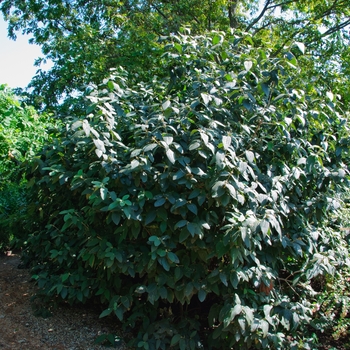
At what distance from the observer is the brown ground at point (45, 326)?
3168mm

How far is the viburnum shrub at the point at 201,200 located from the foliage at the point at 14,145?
0.97 meters

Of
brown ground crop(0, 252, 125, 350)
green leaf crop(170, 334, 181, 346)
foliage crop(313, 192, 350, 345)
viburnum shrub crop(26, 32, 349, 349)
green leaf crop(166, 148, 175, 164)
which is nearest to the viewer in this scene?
green leaf crop(166, 148, 175, 164)

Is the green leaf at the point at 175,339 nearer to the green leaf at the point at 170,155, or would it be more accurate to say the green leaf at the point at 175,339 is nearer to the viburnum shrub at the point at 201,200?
the viburnum shrub at the point at 201,200

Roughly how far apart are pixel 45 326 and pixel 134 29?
5182mm

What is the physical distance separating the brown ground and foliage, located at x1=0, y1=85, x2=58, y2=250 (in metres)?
0.76

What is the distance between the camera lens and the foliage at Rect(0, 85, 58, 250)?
4.41 meters

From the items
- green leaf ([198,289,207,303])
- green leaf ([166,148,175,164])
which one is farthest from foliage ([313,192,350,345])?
green leaf ([166,148,175,164])

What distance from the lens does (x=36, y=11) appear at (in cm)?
957

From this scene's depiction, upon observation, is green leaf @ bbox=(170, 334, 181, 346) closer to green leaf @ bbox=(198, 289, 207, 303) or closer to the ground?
green leaf @ bbox=(198, 289, 207, 303)

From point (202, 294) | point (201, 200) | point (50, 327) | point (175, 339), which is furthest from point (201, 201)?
point (50, 327)

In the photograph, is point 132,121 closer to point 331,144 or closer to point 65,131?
point 65,131

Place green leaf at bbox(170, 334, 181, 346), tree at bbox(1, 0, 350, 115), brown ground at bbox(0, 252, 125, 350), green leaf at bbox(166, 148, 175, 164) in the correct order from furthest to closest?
tree at bbox(1, 0, 350, 115), brown ground at bbox(0, 252, 125, 350), green leaf at bbox(170, 334, 181, 346), green leaf at bbox(166, 148, 175, 164)

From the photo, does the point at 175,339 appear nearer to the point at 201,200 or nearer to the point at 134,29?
the point at 201,200

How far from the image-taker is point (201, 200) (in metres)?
2.67
